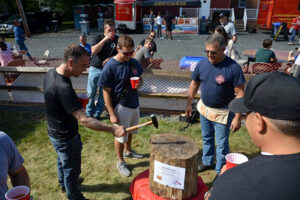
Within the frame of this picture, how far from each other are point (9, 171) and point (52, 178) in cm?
182

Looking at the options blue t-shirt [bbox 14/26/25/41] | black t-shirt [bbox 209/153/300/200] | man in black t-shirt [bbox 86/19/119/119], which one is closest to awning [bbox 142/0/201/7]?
blue t-shirt [bbox 14/26/25/41]

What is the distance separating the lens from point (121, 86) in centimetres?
352

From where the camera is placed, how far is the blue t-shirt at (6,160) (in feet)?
6.52

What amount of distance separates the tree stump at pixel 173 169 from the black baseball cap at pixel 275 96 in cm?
153

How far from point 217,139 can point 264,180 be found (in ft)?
7.90

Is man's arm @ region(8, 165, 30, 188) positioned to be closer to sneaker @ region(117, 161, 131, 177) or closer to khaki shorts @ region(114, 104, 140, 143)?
khaki shorts @ region(114, 104, 140, 143)

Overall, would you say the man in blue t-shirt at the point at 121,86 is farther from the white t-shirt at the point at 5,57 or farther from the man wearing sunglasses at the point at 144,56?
the white t-shirt at the point at 5,57

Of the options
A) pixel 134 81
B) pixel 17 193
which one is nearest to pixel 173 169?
pixel 134 81

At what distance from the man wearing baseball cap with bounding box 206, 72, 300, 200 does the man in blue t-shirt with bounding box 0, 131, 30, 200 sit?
1768mm

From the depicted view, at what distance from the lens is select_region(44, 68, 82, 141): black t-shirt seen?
2.52 m

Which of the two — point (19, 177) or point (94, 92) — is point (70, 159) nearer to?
point (19, 177)

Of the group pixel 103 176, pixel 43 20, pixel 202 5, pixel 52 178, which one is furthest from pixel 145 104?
pixel 43 20

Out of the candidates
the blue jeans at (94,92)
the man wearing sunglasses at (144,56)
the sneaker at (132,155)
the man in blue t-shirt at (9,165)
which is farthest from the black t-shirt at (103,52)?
the man in blue t-shirt at (9,165)

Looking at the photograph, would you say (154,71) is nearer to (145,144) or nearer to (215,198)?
(145,144)
